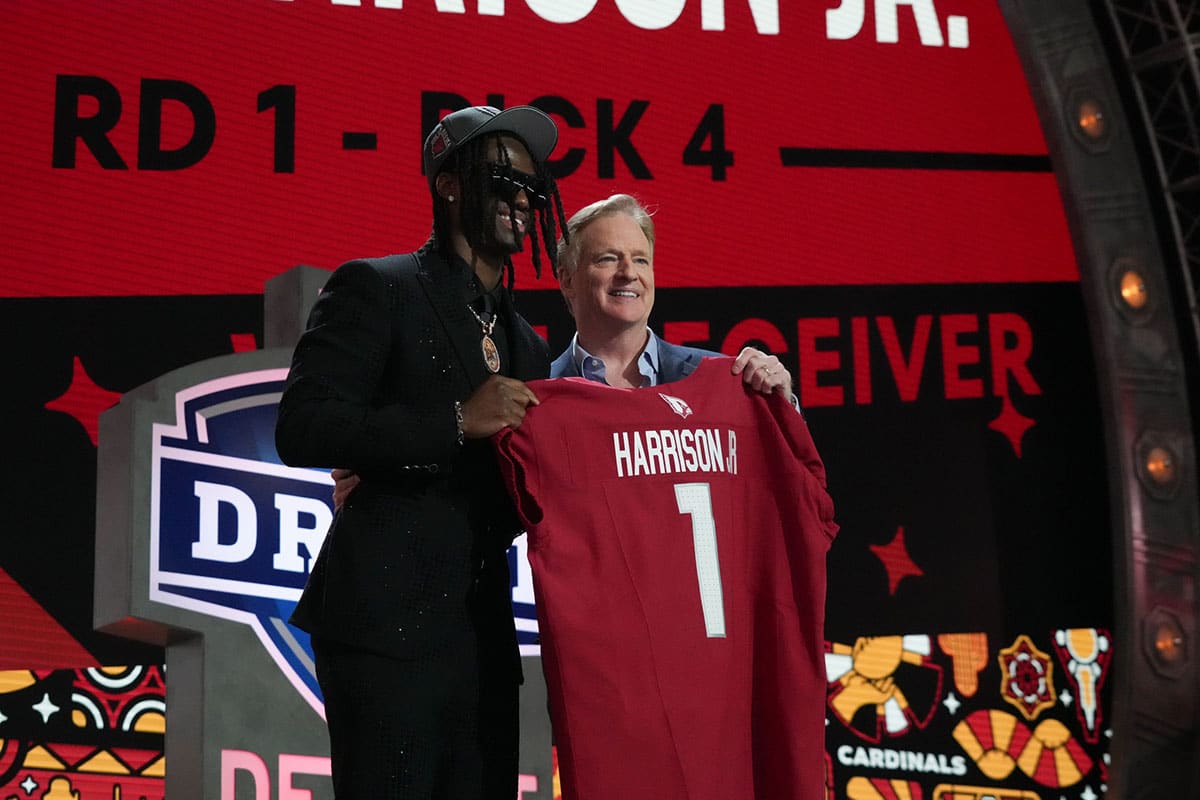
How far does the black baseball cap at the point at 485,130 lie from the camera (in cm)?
163

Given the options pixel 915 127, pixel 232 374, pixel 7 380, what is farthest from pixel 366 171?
pixel 915 127

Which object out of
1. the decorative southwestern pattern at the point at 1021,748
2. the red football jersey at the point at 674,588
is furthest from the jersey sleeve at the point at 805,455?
the decorative southwestern pattern at the point at 1021,748

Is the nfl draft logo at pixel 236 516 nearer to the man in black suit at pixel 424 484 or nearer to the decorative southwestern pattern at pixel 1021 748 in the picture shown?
the man in black suit at pixel 424 484

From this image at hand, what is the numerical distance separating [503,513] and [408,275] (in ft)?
1.12

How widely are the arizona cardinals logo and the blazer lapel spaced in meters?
0.34

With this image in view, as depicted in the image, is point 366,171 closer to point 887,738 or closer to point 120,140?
point 120,140

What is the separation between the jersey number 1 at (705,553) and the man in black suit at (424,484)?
305mm

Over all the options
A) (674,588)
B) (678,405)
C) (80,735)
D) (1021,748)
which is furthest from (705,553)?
(1021,748)

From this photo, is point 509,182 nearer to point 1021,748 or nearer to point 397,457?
point 397,457

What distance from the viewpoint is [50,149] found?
385 centimetres

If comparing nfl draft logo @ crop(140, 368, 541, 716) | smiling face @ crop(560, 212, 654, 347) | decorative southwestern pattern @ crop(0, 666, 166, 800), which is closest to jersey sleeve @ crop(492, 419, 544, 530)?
smiling face @ crop(560, 212, 654, 347)

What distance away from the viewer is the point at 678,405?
187 cm

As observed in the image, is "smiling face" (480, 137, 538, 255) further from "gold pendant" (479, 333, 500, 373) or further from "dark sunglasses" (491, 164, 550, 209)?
"gold pendant" (479, 333, 500, 373)

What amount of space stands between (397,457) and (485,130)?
448 millimetres
